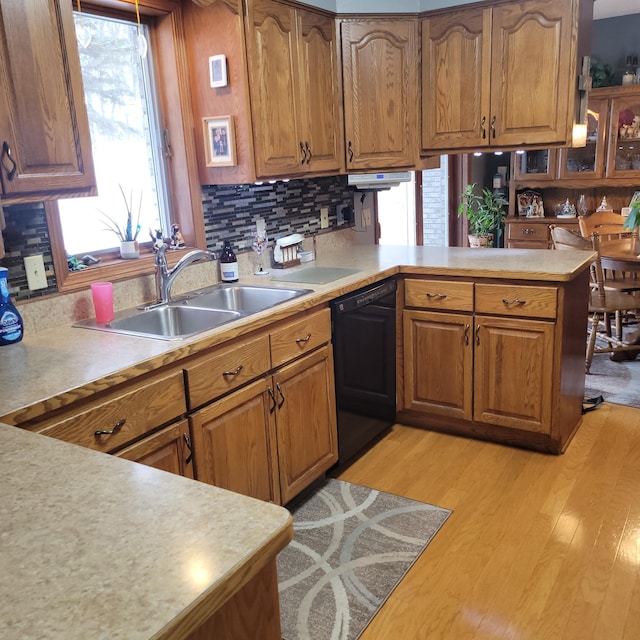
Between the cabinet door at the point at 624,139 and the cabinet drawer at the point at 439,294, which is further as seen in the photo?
the cabinet door at the point at 624,139

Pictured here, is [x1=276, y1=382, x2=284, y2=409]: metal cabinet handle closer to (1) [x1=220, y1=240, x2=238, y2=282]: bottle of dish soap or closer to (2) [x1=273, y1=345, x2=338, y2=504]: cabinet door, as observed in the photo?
(2) [x1=273, y1=345, x2=338, y2=504]: cabinet door

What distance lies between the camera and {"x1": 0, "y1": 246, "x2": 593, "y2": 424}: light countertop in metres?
1.58

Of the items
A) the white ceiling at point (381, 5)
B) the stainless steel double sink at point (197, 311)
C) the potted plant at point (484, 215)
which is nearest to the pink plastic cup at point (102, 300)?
the stainless steel double sink at point (197, 311)

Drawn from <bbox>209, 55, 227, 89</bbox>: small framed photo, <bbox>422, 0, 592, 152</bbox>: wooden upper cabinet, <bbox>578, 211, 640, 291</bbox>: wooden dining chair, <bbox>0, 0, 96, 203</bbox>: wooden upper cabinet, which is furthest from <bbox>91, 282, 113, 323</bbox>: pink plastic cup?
<bbox>578, 211, 640, 291</bbox>: wooden dining chair

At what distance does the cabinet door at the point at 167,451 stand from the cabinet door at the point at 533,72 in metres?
2.34

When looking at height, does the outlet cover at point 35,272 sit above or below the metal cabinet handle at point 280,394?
above

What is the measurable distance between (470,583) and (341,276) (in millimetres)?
1418

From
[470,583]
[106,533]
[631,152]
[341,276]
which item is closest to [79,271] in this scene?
[341,276]

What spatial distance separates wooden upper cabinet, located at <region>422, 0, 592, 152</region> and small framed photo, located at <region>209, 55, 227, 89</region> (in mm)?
1265

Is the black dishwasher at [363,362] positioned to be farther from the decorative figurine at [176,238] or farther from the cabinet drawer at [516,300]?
the decorative figurine at [176,238]

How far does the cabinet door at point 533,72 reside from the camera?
3033mm

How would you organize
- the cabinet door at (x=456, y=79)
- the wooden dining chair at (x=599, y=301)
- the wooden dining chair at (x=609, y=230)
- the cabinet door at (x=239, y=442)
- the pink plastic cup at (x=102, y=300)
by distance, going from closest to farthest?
the cabinet door at (x=239, y=442)
the pink plastic cup at (x=102, y=300)
the cabinet door at (x=456, y=79)
the wooden dining chair at (x=599, y=301)
the wooden dining chair at (x=609, y=230)

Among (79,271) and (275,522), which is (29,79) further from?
(275,522)

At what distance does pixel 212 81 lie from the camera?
2693 mm
